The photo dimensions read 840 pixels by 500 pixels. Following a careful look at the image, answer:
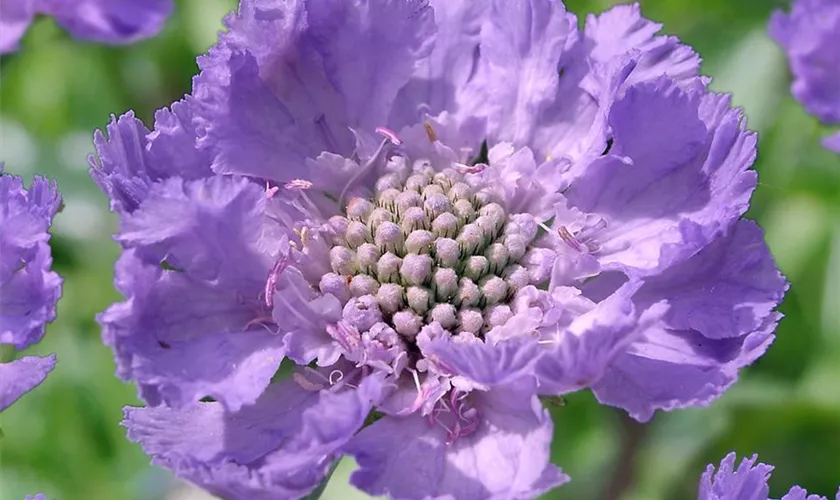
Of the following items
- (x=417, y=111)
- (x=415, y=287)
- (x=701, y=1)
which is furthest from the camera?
(x=701, y=1)

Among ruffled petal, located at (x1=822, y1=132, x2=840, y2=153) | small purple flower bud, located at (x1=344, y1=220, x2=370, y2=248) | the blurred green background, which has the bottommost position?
the blurred green background

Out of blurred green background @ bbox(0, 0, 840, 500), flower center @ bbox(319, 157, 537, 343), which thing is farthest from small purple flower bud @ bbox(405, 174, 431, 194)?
blurred green background @ bbox(0, 0, 840, 500)

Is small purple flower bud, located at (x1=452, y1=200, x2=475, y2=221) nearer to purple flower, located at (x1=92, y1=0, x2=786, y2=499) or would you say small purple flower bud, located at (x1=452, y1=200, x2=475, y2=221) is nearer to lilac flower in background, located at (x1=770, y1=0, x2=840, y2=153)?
purple flower, located at (x1=92, y1=0, x2=786, y2=499)

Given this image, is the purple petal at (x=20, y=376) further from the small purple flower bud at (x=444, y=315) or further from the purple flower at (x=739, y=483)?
the purple flower at (x=739, y=483)

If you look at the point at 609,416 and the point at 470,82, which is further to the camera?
the point at 609,416

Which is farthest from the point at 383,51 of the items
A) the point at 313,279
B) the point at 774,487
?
the point at 774,487

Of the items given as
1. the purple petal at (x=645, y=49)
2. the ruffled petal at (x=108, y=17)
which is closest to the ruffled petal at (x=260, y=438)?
the purple petal at (x=645, y=49)

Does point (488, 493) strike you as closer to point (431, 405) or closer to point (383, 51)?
point (431, 405)
